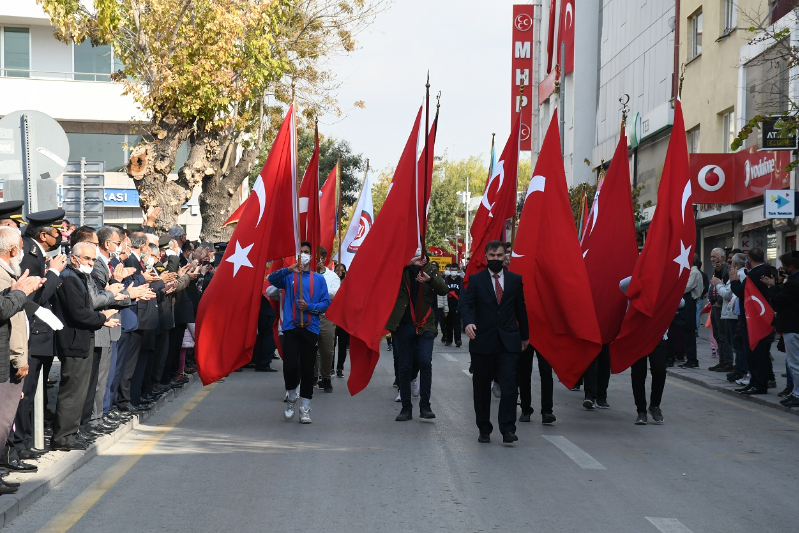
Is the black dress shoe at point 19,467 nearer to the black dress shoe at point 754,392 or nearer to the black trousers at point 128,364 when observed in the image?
the black trousers at point 128,364

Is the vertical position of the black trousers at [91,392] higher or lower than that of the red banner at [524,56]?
lower

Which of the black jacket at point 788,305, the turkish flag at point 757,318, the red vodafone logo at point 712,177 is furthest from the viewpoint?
the red vodafone logo at point 712,177

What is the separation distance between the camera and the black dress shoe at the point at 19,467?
26.0 feet

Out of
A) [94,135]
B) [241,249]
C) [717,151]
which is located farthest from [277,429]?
→ [94,135]

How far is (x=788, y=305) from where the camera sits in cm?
1284

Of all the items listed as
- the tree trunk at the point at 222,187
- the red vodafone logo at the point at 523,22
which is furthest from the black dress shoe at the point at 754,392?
the red vodafone logo at the point at 523,22

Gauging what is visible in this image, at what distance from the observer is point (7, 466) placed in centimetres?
793

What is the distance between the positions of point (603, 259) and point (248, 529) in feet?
23.4

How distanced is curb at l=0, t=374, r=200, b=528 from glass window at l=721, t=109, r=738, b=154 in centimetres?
2151

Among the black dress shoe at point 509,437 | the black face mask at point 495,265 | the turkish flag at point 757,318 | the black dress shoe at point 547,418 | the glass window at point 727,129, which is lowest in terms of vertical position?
the black dress shoe at point 547,418

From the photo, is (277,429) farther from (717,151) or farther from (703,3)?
(703,3)

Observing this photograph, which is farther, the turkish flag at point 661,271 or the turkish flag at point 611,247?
the turkish flag at point 611,247

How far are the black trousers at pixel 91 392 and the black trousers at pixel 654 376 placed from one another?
217 inches

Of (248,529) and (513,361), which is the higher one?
(513,361)
